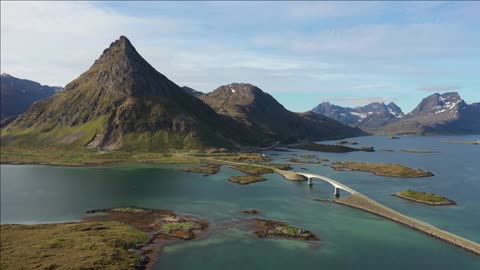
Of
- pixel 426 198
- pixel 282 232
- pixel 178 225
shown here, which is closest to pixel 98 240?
pixel 178 225

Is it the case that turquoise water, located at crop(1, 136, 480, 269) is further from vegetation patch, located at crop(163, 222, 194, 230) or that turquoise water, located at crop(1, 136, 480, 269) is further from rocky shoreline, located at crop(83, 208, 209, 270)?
vegetation patch, located at crop(163, 222, 194, 230)

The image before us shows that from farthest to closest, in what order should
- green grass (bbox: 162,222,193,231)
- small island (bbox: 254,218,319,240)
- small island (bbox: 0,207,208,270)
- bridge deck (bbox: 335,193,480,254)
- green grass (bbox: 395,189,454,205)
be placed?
green grass (bbox: 395,189,454,205), green grass (bbox: 162,222,193,231), small island (bbox: 254,218,319,240), bridge deck (bbox: 335,193,480,254), small island (bbox: 0,207,208,270)

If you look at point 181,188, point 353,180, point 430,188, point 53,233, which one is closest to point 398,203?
point 430,188

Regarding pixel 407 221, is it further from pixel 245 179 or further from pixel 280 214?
pixel 245 179

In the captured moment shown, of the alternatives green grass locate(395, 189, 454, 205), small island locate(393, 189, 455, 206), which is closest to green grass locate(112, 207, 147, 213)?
small island locate(393, 189, 455, 206)

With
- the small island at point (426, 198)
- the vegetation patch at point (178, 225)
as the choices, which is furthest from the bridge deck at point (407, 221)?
the vegetation patch at point (178, 225)
